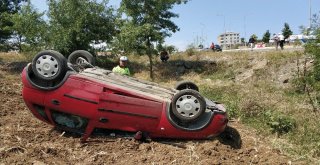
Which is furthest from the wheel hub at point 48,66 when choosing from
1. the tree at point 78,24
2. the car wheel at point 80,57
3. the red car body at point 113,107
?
the tree at point 78,24

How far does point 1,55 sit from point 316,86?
70.9 ft

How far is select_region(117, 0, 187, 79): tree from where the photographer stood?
21.1m

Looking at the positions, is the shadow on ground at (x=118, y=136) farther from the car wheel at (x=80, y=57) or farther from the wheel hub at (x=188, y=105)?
the car wheel at (x=80, y=57)

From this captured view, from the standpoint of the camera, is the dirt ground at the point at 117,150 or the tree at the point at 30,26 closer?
the dirt ground at the point at 117,150

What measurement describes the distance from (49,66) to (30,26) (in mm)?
14515

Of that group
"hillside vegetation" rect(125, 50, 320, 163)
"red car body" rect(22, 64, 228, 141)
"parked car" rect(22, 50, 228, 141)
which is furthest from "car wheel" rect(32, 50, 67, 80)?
"hillside vegetation" rect(125, 50, 320, 163)

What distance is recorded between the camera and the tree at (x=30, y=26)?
2064cm

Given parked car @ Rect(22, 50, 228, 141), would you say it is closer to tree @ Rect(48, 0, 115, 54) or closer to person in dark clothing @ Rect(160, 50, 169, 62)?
tree @ Rect(48, 0, 115, 54)

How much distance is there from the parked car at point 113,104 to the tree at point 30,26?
1402 cm

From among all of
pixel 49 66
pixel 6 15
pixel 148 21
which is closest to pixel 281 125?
pixel 49 66

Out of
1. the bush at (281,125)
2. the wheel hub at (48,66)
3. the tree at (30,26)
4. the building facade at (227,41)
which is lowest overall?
the bush at (281,125)

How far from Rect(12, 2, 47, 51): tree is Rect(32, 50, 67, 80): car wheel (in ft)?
46.2

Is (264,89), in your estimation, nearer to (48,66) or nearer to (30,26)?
(48,66)

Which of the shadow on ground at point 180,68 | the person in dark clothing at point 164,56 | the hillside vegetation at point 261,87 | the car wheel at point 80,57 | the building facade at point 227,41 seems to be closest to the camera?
the hillside vegetation at point 261,87
